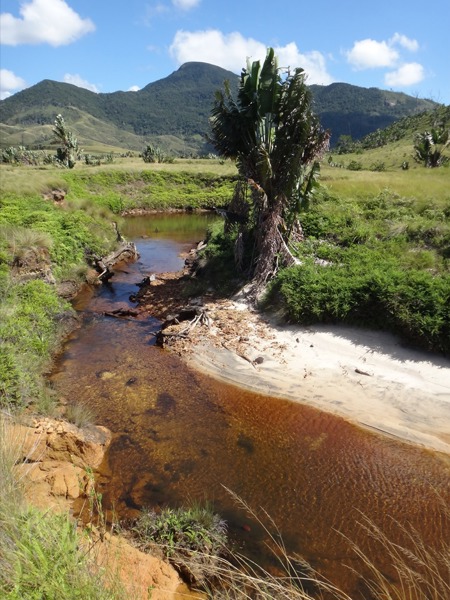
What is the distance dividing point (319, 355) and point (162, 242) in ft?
68.4

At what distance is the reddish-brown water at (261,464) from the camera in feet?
20.5

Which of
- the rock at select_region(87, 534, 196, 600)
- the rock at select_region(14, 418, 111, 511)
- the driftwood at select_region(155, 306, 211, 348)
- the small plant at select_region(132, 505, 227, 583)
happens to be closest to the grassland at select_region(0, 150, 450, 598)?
the rock at select_region(14, 418, 111, 511)

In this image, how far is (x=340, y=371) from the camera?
396 inches

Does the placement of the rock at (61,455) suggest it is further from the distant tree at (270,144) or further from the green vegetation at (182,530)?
the distant tree at (270,144)

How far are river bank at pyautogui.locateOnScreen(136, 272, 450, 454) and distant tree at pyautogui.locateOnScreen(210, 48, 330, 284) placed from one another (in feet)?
10.4

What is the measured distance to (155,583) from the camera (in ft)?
15.8

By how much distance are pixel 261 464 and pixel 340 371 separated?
366 centimetres

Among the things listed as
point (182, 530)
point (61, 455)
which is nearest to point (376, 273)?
point (182, 530)

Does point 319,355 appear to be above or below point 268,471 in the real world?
above

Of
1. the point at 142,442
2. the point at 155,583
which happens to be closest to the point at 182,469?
the point at 142,442

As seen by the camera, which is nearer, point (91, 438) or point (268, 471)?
point (268, 471)

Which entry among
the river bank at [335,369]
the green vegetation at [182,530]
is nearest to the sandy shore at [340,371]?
the river bank at [335,369]

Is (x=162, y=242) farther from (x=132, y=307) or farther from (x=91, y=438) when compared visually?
(x=91, y=438)

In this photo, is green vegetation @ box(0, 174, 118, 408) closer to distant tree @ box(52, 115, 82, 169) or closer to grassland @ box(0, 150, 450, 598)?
grassland @ box(0, 150, 450, 598)
